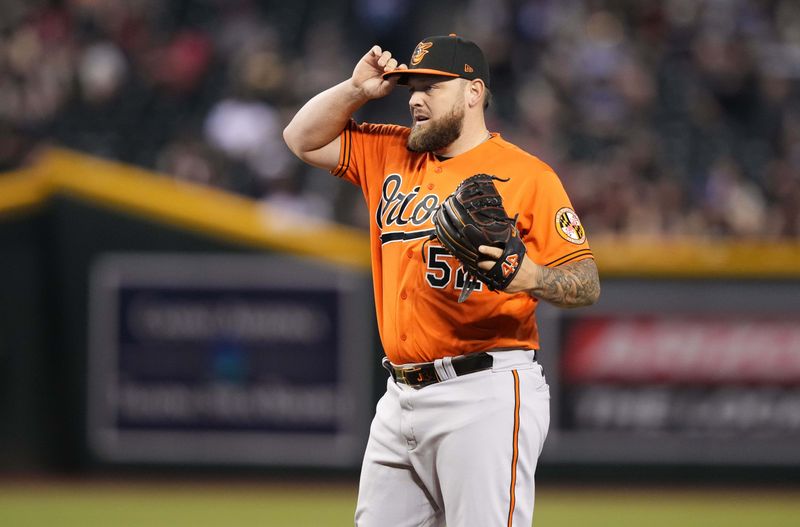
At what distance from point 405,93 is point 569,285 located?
895cm

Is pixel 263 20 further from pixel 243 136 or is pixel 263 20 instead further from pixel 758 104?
pixel 758 104

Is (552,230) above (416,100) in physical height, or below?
below

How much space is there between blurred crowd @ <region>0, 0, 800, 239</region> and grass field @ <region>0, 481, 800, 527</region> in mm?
2372

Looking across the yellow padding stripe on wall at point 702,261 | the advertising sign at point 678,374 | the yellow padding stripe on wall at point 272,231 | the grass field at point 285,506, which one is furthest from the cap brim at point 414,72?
the yellow padding stripe on wall at point 702,261

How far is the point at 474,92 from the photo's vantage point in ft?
13.2

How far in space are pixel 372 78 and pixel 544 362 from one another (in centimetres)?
434

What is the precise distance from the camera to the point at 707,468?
8.08 meters

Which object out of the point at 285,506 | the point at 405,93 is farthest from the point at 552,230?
the point at 405,93

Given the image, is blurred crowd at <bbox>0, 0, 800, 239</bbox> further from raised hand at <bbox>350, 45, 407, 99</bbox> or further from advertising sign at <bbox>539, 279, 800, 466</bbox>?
raised hand at <bbox>350, 45, 407, 99</bbox>

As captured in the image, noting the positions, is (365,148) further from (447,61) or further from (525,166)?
(525,166)

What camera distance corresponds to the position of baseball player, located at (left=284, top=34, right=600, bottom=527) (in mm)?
3695

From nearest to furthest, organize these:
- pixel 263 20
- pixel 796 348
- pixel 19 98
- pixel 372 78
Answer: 1. pixel 372 78
2. pixel 796 348
3. pixel 19 98
4. pixel 263 20

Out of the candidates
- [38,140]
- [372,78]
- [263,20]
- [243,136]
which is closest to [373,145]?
[372,78]

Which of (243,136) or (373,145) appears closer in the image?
(373,145)
